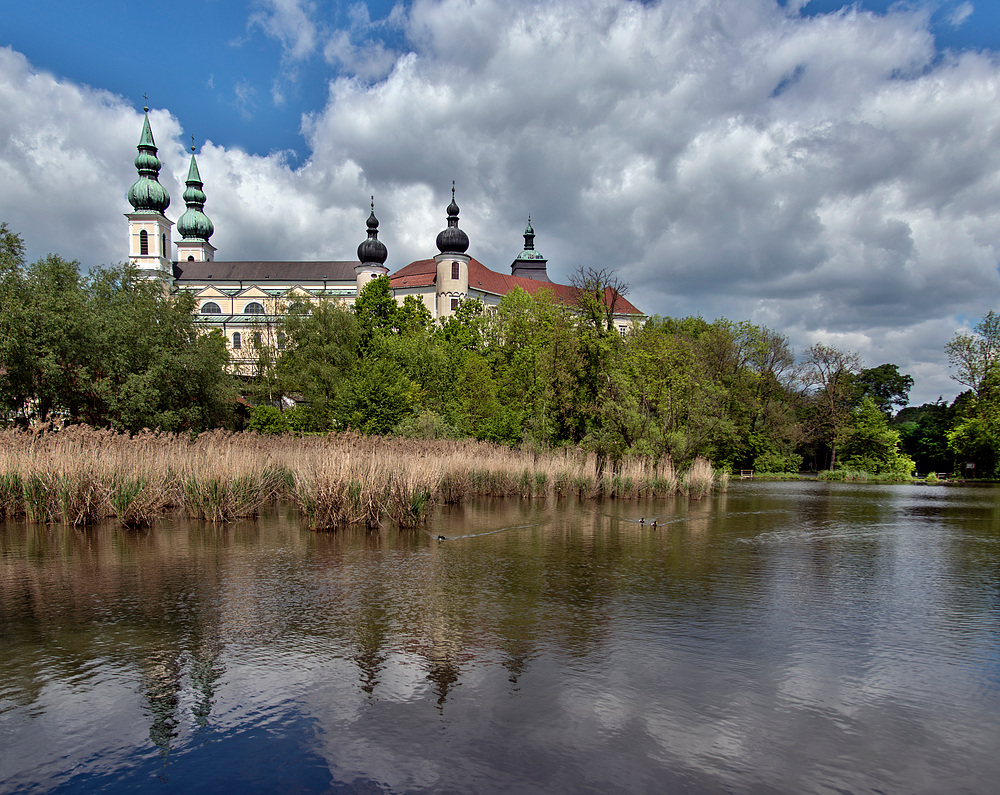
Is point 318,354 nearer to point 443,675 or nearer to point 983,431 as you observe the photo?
point 443,675

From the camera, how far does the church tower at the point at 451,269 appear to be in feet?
283

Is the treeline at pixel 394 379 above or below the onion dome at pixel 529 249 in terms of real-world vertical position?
below

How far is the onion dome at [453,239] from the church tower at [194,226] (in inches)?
1951

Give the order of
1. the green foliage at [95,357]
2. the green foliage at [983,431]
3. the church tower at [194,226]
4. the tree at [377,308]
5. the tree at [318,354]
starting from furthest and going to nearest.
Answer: the church tower at [194,226]
the tree at [377,308]
the green foliage at [983,431]
the tree at [318,354]
the green foliage at [95,357]

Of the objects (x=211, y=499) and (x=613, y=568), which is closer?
(x=613, y=568)

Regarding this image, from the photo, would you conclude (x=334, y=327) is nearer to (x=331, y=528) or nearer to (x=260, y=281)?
(x=331, y=528)

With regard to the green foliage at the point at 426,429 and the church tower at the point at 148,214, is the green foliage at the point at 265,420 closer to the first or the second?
the green foliage at the point at 426,429

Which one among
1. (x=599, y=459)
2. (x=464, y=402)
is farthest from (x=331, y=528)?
(x=464, y=402)

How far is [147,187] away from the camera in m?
101

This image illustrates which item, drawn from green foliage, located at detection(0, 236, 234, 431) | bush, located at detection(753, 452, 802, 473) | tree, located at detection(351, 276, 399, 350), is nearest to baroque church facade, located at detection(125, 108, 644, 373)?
tree, located at detection(351, 276, 399, 350)

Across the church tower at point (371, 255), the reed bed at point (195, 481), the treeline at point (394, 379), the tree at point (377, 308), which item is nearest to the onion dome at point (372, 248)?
the church tower at point (371, 255)

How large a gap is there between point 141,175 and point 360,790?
117 m

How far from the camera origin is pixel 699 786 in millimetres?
4035

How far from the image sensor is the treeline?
25.5m
